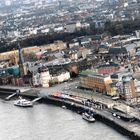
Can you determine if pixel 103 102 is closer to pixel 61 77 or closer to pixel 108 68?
pixel 108 68

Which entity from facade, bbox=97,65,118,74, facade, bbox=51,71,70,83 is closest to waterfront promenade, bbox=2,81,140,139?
facade, bbox=51,71,70,83

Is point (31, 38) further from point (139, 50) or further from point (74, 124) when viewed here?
point (74, 124)

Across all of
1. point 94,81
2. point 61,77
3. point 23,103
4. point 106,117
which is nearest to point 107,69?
point 94,81

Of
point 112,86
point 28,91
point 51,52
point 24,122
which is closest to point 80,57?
point 51,52

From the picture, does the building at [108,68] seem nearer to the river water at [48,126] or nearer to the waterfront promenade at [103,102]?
the waterfront promenade at [103,102]

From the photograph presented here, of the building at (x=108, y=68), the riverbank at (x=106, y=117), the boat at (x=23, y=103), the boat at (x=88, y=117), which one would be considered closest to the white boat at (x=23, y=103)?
the boat at (x=23, y=103)

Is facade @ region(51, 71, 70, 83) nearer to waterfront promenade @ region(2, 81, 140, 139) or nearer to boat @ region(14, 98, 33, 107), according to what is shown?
waterfront promenade @ region(2, 81, 140, 139)
